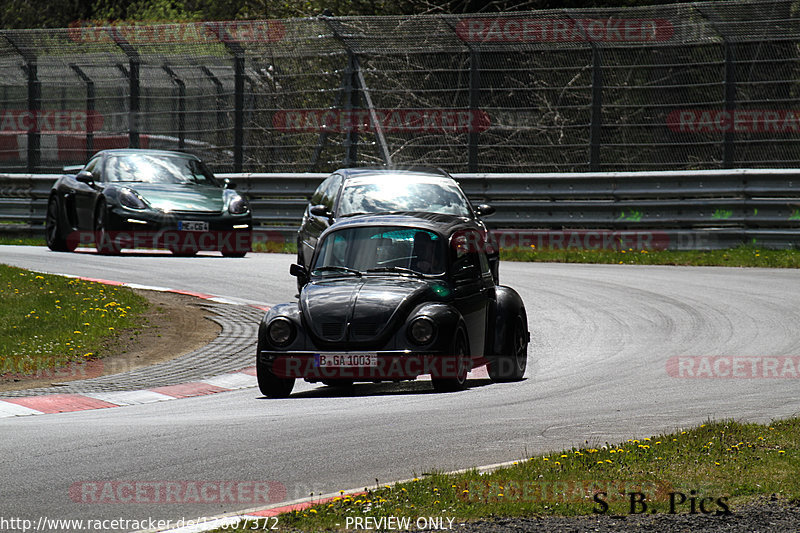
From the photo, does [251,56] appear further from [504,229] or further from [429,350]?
[429,350]

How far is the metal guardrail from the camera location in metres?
18.7

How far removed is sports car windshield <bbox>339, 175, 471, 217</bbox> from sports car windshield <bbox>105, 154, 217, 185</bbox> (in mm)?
5699

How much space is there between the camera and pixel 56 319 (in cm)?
1250

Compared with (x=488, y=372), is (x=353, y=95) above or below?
above

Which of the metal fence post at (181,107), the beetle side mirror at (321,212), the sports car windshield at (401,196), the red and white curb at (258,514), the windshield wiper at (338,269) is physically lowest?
the red and white curb at (258,514)

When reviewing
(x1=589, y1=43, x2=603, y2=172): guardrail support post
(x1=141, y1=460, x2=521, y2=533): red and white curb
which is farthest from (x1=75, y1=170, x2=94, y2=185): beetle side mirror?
(x1=141, y1=460, x2=521, y2=533): red and white curb

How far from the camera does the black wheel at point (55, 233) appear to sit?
64.8 ft

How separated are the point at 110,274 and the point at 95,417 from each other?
803 centimetres

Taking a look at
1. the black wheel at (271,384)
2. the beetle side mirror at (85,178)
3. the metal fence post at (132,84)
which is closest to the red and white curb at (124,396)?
the black wheel at (271,384)

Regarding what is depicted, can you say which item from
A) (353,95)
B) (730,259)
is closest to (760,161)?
(730,259)

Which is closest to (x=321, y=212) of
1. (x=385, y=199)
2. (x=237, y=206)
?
(x=385, y=199)

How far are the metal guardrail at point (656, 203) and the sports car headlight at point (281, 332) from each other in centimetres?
1100

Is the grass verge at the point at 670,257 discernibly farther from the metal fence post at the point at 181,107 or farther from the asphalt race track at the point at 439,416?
the metal fence post at the point at 181,107

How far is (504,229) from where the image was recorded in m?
20.2
